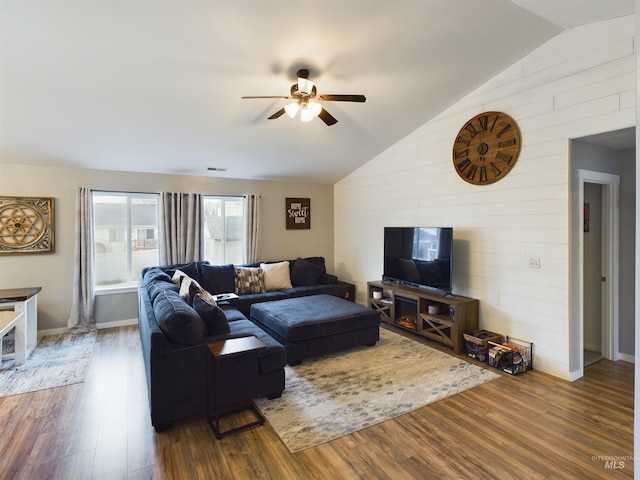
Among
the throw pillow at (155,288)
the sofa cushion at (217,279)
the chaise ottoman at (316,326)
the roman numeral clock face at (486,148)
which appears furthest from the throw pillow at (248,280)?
the roman numeral clock face at (486,148)

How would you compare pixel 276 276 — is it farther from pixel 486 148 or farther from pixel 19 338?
pixel 486 148

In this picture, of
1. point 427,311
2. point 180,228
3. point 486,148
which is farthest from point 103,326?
point 486,148

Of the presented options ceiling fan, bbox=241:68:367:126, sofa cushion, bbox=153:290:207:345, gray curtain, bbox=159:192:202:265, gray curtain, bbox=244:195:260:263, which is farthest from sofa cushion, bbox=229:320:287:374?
gray curtain, bbox=244:195:260:263

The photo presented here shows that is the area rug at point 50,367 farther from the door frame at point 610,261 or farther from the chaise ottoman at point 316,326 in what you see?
the door frame at point 610,261

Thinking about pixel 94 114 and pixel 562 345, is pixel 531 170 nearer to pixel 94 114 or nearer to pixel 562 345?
pixel 562 345

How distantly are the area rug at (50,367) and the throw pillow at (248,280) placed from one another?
2.05 metres

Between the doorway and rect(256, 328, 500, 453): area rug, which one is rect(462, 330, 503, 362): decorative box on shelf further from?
the doorway

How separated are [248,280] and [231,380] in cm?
278

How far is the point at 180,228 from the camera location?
5320 mm

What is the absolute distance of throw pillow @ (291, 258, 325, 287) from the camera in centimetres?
579

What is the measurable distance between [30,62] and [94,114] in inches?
31.1

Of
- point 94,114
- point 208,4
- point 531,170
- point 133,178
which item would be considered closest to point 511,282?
point 531,170

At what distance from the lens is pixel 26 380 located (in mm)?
3281

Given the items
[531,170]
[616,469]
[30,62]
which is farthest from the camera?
[531,170]
